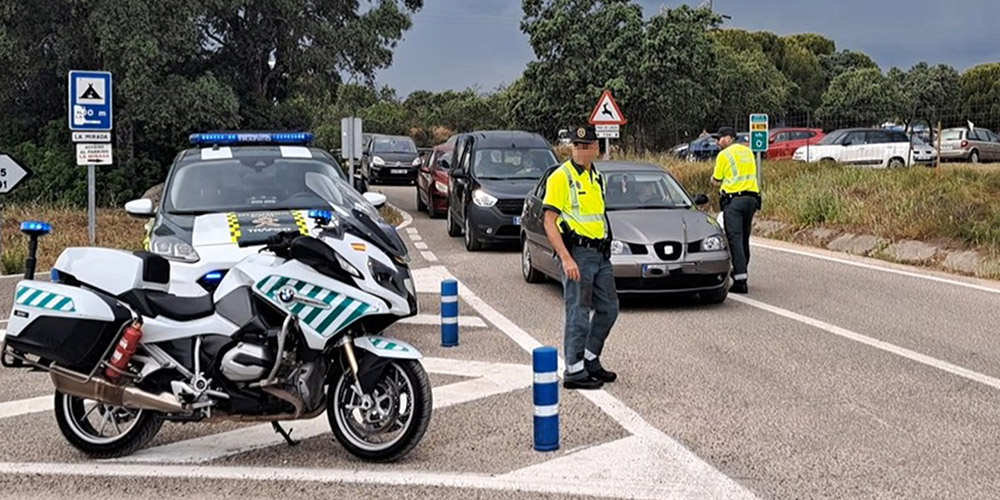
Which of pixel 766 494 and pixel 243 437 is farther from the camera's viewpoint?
pixel 243 437

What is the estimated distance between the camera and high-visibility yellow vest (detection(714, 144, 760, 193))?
11820mm

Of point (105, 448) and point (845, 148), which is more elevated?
point (845, 148)

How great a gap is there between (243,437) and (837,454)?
3468 millimetres

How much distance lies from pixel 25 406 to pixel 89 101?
8.65m

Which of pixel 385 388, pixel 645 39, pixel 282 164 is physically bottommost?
pixel 385 388

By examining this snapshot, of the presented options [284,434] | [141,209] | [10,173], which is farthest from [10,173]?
[284,434]

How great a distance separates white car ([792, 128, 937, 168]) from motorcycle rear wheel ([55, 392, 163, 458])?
28.6 metres

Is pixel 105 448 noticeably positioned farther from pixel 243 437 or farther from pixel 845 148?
pixel 845 148

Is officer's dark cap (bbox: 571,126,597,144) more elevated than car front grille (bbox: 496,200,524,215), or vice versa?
officer's dark cap (bbox: 571,126,597,144)

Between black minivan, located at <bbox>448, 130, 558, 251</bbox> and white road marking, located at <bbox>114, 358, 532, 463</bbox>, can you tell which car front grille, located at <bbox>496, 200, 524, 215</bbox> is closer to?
black minivan, located at <bbox>448, 130, 558, 251</bbox>

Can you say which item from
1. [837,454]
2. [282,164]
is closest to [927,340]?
[837,454]

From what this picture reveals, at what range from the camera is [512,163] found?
58.5ft

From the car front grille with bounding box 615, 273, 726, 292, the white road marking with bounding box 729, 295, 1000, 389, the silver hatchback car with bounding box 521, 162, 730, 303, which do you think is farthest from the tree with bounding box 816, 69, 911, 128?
the car front grille with bounding box 615, 273, 726, 292

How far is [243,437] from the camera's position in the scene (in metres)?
6.28
